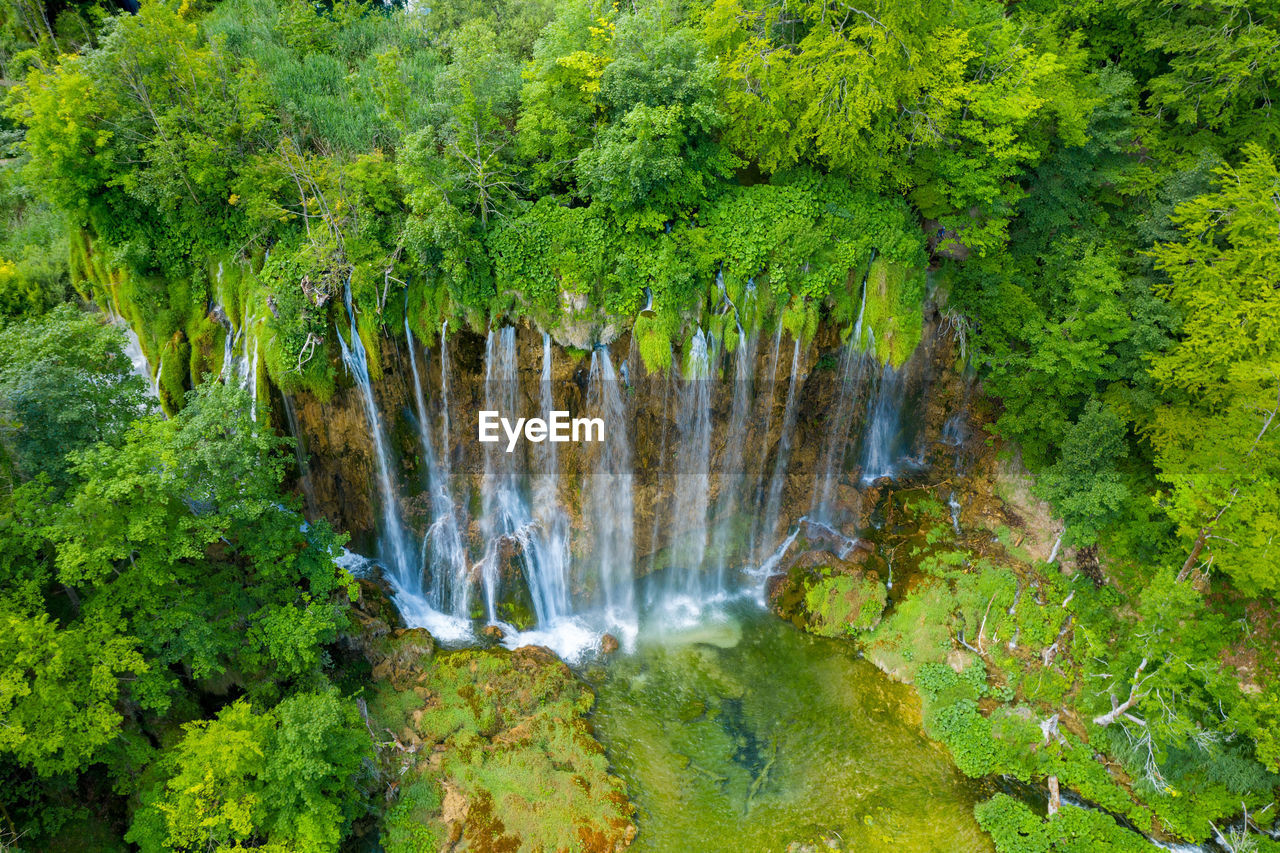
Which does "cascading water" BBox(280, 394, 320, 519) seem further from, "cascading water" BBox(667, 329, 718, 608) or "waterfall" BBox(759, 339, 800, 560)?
"waterfall" BBox(759, 339, 800, 560)

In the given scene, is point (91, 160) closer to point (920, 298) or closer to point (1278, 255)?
point (920, 298)

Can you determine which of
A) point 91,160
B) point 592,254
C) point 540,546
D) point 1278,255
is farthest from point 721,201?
point 91,160

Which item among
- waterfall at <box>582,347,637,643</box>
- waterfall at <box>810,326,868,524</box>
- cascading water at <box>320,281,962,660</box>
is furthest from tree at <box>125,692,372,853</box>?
waterfall at <box>810,326,868,524</box>

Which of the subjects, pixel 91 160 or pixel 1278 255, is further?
pixel 91 160

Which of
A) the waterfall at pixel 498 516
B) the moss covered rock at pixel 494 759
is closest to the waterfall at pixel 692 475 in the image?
the waterfall at pixel 498 516

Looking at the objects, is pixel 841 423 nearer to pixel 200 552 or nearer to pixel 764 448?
pixel 764 448
